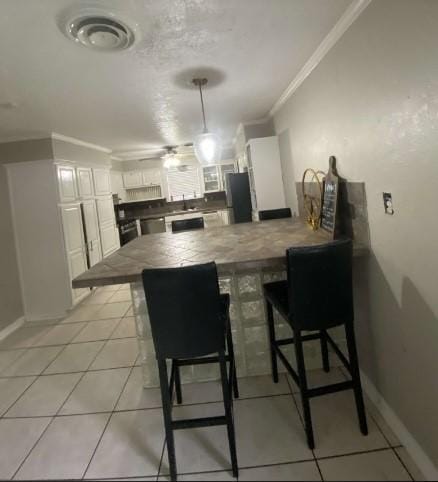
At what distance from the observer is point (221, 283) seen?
2.24 m

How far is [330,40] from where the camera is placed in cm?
195

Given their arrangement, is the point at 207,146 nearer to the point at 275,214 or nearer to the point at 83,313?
the point at 275,214

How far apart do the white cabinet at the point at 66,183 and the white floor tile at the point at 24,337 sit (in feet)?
4.97

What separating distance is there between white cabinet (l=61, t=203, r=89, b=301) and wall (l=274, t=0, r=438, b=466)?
3270 millimetres

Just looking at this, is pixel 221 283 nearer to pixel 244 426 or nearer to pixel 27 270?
pixel 244 426

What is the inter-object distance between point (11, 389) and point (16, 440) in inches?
26.3

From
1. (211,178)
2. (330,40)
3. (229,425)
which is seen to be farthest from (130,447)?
(211,178)

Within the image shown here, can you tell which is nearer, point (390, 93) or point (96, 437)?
point (390, 93)

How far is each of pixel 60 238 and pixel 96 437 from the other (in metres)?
2.64

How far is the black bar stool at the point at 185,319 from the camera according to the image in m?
1.47

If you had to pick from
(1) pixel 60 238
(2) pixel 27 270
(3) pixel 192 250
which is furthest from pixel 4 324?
(3) pixel 192 250

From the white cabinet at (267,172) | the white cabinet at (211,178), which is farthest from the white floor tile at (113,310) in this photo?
the white cabinet at (211,178)

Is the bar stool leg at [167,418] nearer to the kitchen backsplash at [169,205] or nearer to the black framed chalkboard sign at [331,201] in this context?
the black framed chalkboard sign at [331,201]

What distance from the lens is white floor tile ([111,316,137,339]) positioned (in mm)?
3201
